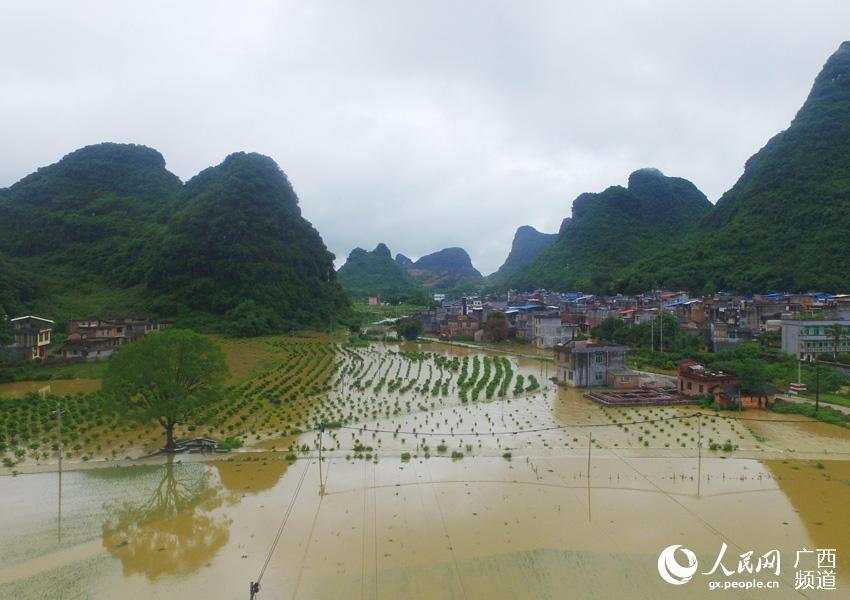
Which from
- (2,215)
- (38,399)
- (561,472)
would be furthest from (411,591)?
(2,215)

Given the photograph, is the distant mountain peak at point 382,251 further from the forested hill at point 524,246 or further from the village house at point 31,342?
the village house at point 31,342

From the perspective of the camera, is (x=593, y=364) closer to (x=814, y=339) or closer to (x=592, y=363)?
(x=592, y=363)

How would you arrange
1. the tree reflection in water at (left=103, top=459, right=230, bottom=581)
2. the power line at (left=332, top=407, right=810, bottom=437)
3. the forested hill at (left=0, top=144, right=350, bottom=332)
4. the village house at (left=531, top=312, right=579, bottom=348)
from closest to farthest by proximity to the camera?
1. the tree reflection in water at (left=103, top=459, right=230, bottom=581)
2. the power line at (left=332, top=407, right=810, bottom=437)
3. the village house at (left=531, top=312, right=579, bottom=348)
4. the forested hill at (left=0, top=144, right=350, bottom=332)

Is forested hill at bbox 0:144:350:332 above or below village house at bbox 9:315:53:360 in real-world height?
above

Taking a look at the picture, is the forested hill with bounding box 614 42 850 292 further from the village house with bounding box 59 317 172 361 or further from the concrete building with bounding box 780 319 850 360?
the village house with bounding box 59 317 172 361

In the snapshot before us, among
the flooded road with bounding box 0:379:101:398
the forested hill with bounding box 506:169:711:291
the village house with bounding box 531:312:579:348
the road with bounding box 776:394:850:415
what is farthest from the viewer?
the forested hill with bounding box 506:169:711:291

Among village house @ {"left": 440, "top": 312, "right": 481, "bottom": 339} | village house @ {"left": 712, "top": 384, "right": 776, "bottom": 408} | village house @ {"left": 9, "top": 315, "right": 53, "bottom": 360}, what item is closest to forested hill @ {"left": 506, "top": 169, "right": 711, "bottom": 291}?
village house @ {"left": 440, "top": 312, "right": 481, "bottom": 339}

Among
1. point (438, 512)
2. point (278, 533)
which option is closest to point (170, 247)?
point (278, 533)
